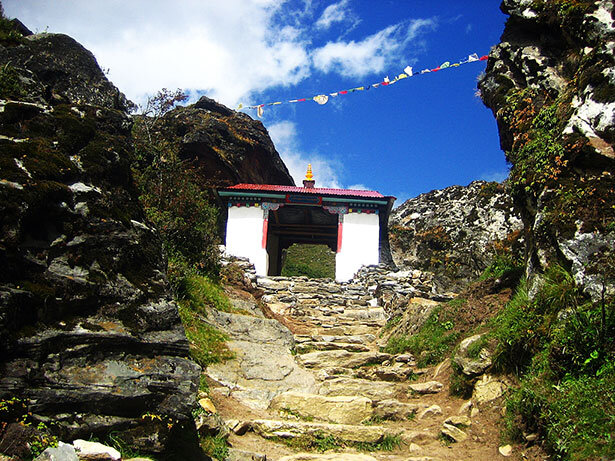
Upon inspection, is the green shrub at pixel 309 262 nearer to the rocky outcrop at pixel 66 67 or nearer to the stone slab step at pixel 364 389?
the rocky outcrop at pixel 66 67

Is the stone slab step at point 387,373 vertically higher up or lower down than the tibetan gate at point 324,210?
lower down

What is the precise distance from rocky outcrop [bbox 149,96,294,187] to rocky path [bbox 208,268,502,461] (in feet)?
46.4

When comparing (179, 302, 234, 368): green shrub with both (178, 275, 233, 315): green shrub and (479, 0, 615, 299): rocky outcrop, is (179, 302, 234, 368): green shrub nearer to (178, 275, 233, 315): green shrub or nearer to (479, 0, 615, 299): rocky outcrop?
(178, 275, 233, 315): green shrub

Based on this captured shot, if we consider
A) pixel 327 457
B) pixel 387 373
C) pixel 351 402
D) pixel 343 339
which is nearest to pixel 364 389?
pixel 387 373

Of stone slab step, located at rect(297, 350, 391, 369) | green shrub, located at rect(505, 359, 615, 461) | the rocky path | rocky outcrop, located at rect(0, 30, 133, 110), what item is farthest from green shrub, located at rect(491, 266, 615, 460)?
rocky outcrop, located at rect(0, 30, 133, 110)

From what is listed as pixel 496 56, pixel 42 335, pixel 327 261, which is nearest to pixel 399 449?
pixel 42 335

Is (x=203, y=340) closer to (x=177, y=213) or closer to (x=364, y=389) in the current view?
(x=364, y=389)

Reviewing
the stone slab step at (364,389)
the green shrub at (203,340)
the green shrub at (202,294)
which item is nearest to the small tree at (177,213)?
the green shrub at (202,294)

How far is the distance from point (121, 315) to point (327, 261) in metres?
33.7

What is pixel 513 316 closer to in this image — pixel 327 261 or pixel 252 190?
pixel 252 190

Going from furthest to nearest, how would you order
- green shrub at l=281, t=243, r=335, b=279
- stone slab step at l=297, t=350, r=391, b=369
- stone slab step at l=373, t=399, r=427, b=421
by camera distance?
green shrub at l=281, t=243, r=335, b=279 → stone slab step at l=297, t=350, r=391, b=369 → stone slab step at l=373, t=399, r=427, b=421

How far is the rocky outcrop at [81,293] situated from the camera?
3434mm

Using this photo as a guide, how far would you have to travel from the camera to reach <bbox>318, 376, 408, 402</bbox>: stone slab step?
289 inches

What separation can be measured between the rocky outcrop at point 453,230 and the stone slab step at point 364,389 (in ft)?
34.5
